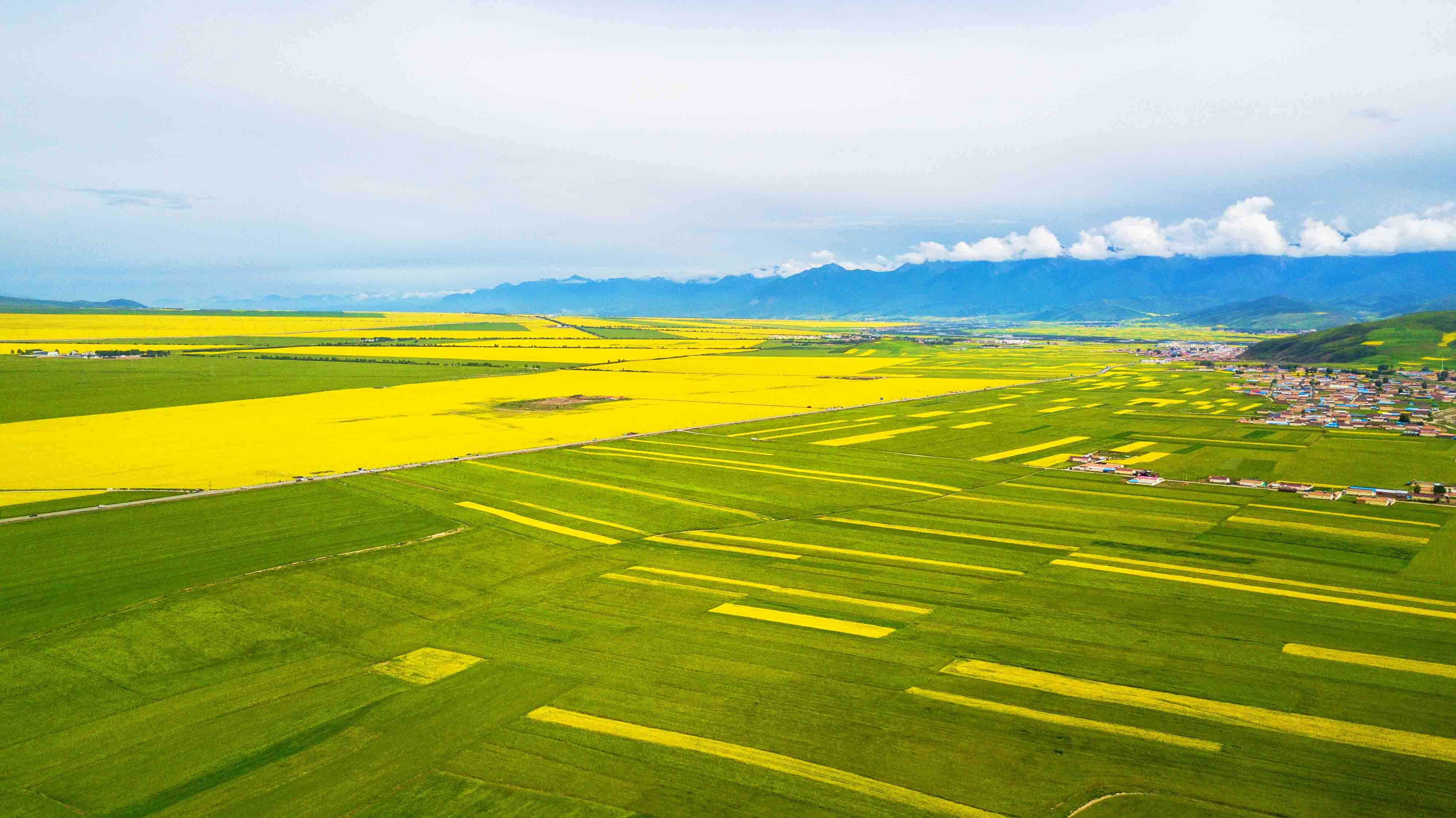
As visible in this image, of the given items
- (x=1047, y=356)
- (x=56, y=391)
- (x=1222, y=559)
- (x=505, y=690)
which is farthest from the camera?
(x=1047, y=356)

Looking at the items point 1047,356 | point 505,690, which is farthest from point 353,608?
point 1047,356

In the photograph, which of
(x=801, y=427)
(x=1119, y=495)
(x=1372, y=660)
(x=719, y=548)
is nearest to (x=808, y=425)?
(x=801, y=427)

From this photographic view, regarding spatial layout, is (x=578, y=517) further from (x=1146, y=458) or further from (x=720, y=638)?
(x=1146, y=458)

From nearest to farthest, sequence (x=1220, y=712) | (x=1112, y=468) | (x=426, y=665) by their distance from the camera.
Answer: (x=1220, y=712), (x=426, y=665), (x=1112, y=468)

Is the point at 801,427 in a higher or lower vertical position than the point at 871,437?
higher

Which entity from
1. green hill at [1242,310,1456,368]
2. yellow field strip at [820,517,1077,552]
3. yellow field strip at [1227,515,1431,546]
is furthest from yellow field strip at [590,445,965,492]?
green hill at [1242,310,1456,368]

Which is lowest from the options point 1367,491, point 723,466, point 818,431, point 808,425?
point 1367,491

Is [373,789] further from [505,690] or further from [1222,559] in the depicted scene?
[1222,559]
